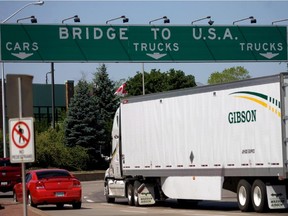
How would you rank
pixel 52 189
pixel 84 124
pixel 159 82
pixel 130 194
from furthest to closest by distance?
pixel 159 82
pixel 84 124
pixel 130 194
pixel 52 189

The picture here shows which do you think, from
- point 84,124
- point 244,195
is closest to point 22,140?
point 244,195

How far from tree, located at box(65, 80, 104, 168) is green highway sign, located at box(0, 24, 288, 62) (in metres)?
33.1

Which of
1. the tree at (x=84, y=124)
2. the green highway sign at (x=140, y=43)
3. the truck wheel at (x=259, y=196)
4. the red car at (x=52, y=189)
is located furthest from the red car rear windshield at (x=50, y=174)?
the tree at (x=84, y=124)

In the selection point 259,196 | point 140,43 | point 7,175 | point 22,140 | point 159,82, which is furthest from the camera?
point 159,82

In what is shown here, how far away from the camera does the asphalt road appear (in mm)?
26497

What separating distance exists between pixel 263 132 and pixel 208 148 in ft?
10.7

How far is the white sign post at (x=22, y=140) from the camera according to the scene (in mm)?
15906

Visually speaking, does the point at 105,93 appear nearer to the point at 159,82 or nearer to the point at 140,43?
the point at 159,82

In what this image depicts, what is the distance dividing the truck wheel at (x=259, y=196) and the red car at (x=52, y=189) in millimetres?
7313

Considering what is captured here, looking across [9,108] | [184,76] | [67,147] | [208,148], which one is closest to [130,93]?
[184,76]

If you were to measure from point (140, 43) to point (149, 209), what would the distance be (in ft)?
25.0

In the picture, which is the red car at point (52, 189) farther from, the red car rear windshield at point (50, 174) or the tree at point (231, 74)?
the tree at point (231, 74)

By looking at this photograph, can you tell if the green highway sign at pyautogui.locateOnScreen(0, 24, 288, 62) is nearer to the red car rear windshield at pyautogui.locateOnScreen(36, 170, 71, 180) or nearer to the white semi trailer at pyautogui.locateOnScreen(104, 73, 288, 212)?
the white semi trailer at pyautogui.locateOnScreen(104, 73, 288, 212)

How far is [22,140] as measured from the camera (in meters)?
16.0
